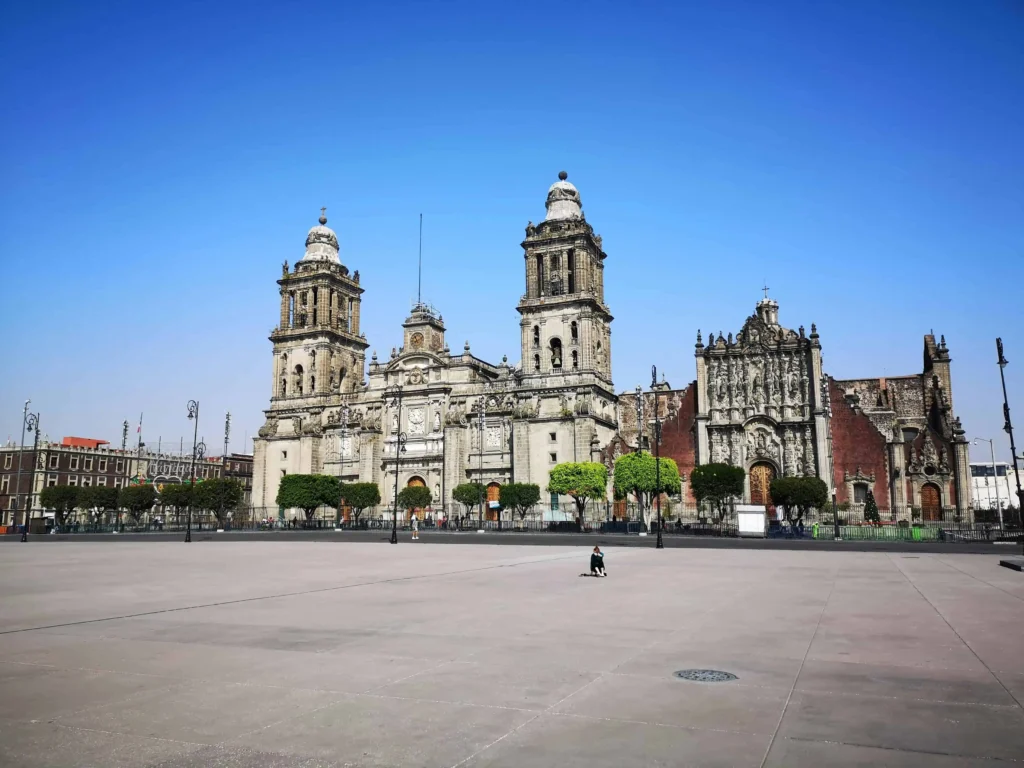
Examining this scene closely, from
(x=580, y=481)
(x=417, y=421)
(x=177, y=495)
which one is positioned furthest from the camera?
(x=417, y=421)

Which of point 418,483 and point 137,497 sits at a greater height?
point 418,483

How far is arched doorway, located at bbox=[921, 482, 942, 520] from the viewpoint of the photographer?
5906 cm

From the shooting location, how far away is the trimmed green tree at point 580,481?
59188 millimetres

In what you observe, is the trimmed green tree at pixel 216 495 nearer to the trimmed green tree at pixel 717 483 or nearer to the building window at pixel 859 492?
the trimmed green tree at pixel 717 483

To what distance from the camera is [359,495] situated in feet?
229

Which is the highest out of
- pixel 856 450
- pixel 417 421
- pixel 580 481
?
pixel 417 421

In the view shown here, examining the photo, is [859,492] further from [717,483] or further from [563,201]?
[563,201]

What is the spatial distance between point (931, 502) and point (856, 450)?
673cm

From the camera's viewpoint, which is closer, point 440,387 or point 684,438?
point 684,438

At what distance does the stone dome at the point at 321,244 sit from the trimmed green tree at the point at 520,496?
117 ft

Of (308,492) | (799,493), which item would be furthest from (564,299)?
(308,492)

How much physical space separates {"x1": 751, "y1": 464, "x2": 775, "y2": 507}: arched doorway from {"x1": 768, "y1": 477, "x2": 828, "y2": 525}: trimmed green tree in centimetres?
690

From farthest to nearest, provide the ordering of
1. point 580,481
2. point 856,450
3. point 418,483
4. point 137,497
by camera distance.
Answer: point 418,483 → point 137,497 → point 856,450 → point 580,481

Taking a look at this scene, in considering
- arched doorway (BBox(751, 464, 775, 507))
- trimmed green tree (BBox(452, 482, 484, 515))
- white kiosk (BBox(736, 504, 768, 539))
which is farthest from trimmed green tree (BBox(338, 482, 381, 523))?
white kiosk (BBox(736, 504, 768, 539))
